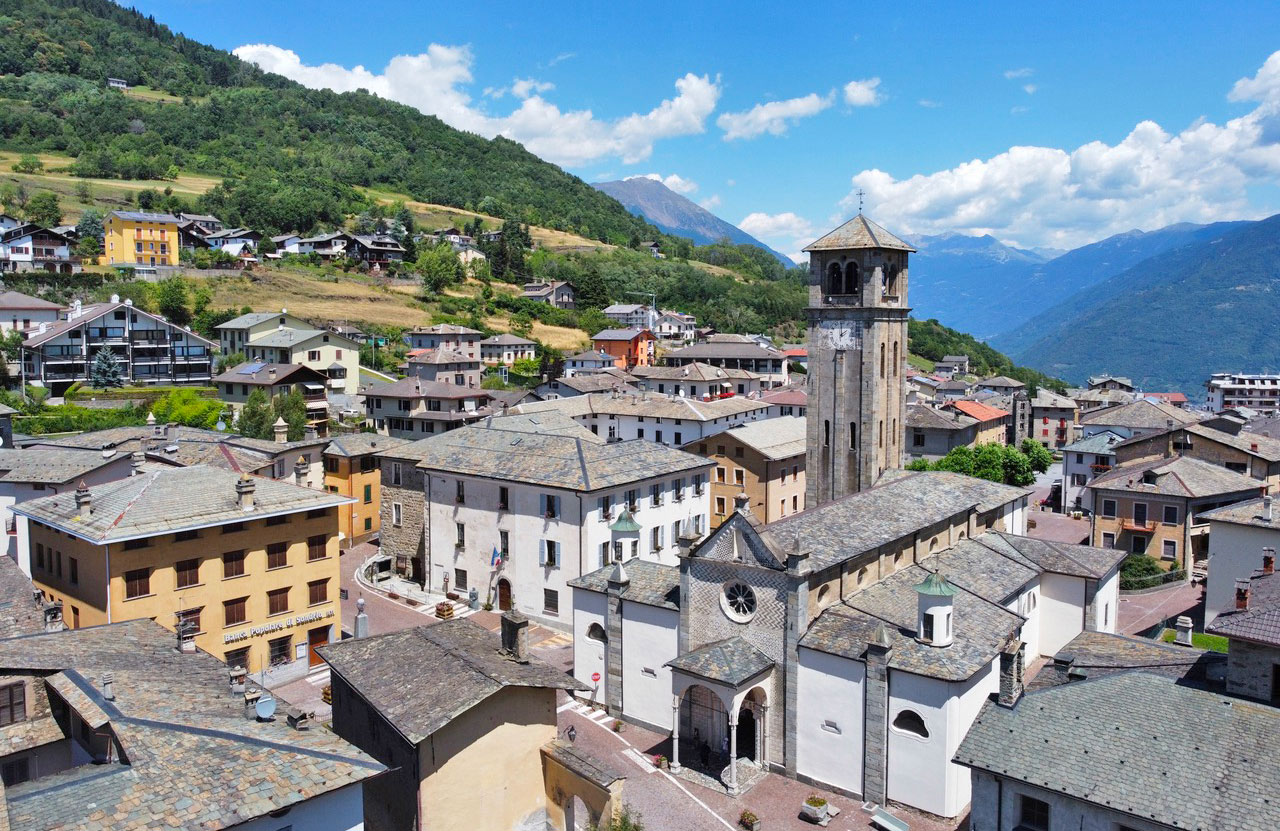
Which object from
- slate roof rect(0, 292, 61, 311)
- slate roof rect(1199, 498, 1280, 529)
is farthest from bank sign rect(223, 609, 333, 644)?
slate roof rect(0, 292, 61, 311)

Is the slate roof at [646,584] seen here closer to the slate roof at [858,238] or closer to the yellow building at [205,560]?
the yellow building at [205,560]

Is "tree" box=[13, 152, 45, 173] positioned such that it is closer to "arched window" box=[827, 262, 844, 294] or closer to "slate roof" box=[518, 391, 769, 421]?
"slate roof" box=[518, 391, 769, 421]

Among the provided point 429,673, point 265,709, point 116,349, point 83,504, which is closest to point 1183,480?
point 429,673

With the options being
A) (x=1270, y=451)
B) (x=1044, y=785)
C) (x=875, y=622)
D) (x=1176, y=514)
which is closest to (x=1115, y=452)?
(x=1270, y=451)

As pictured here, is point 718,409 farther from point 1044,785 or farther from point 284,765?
point 284,765

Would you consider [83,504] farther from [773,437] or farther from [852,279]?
[773,437]

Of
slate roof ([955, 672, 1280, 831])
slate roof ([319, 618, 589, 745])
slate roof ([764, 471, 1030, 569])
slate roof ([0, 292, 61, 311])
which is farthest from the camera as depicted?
slate roof ([0, 292, 61, 311])

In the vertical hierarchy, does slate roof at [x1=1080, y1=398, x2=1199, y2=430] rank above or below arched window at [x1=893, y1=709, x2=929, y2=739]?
Result: above
